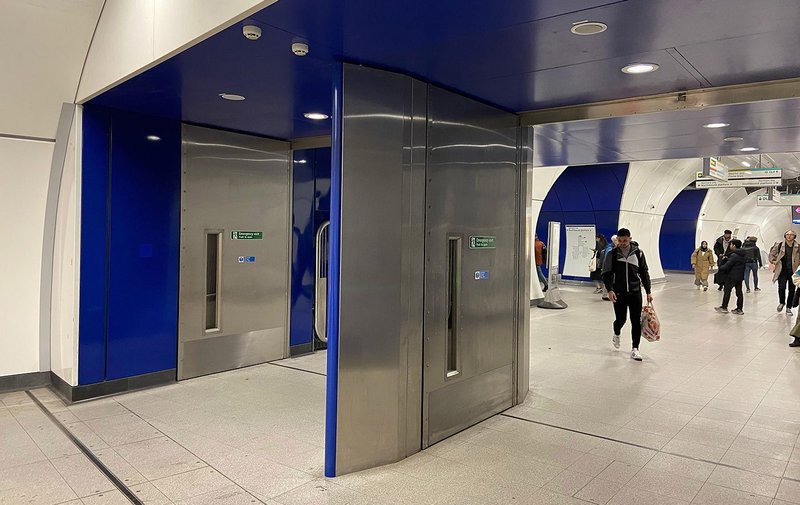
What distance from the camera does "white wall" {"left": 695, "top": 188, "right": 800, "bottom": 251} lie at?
86.1ft

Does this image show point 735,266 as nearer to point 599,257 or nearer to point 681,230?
point 599,257

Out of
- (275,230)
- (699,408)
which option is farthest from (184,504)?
(699,408)

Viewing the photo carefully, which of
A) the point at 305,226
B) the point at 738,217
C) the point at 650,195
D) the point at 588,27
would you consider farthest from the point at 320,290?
the point at 738,217

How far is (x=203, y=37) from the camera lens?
11.6ft

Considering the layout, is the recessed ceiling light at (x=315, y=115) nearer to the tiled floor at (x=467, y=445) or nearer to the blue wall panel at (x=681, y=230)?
the tiled floor at (x=467, y=445)

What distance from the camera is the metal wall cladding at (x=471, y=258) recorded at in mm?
4551

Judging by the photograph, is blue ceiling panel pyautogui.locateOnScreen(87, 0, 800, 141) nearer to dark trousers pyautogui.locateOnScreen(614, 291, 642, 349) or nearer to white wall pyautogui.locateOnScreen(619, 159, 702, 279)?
dark trousers pyautogui.locateOnScreen(614, 291, 642, 349)

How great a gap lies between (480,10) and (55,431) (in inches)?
189

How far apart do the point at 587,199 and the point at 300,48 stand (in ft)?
54.6

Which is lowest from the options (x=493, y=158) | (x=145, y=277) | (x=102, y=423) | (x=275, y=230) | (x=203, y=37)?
(x=102, y=423)

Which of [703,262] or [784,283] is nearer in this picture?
[784,283]

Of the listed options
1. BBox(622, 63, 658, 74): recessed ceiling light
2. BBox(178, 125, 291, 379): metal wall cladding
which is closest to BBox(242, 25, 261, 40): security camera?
BBox(622, 63, 658, 74): recessed ceiling light

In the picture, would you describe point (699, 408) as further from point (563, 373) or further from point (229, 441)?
point (229, 441)

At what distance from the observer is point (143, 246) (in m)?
6.01
